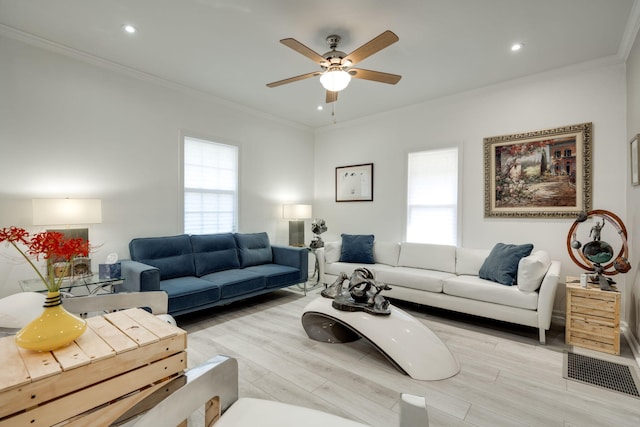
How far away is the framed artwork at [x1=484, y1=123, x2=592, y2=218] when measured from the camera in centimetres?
339

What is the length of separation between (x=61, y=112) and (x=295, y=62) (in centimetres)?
250

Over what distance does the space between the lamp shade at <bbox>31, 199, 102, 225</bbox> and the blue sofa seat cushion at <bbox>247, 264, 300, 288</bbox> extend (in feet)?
6.34

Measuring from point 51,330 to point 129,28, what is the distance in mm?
2739

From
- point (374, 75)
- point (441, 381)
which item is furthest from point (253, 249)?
point (441, 381)

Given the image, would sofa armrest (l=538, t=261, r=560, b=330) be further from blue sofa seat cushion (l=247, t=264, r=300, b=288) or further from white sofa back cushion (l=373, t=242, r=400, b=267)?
blue sofa seat cushion (l=247, t=264, r=300, b=288)

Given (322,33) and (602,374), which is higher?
(322,33)

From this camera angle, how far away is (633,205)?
9.57 ft

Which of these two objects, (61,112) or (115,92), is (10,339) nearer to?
(61,112)

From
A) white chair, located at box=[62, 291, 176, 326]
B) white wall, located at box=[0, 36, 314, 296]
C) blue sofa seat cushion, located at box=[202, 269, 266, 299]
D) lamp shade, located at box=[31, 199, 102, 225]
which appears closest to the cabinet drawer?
blue sofa seat cushion, located at box=[202, 269, 266, 299]

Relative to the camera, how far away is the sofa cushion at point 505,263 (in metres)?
3.25

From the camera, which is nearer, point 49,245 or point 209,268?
point 49,245

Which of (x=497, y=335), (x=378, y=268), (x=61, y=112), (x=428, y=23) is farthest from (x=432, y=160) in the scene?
(x=61, y=112)

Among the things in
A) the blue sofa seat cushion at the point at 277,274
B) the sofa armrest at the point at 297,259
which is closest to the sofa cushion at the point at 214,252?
the blue sofa seat cushion at the point at 277,274

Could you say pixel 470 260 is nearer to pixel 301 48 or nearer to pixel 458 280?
pixel 458 280
